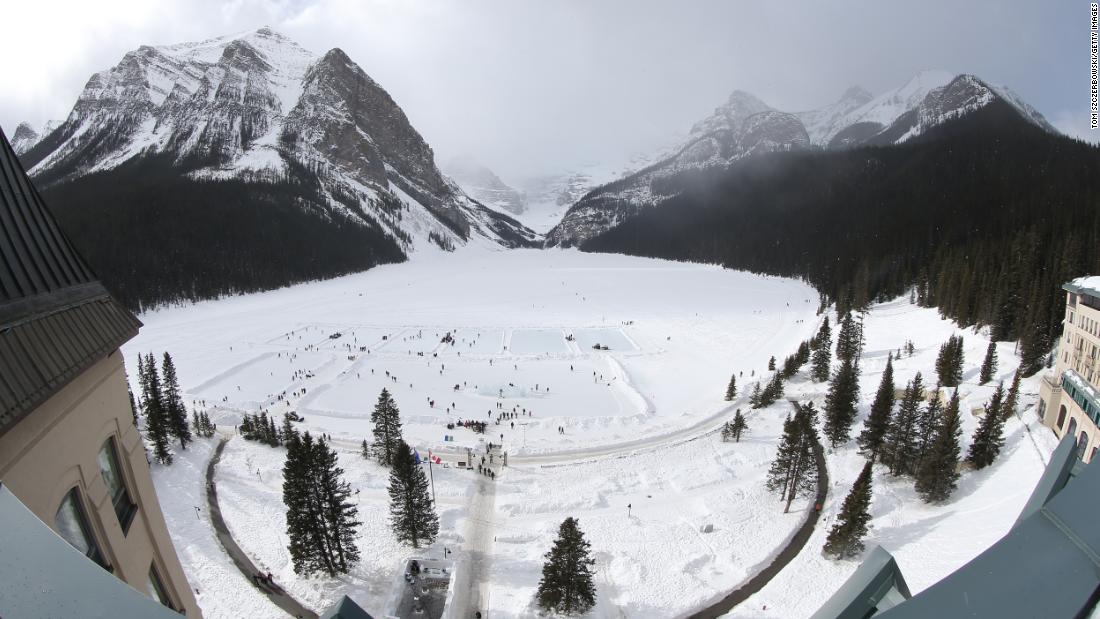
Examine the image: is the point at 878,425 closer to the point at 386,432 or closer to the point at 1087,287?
the point at 1087,287

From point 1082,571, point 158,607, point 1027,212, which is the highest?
point 1027,212

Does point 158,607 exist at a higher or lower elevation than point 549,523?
higher

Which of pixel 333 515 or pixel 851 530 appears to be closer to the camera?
pixel 851 530

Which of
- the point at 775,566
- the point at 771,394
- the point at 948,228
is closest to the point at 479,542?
the point at 775,566

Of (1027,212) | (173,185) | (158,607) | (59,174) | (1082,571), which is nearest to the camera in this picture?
(1082,571)

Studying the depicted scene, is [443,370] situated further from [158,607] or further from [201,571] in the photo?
[158,607]

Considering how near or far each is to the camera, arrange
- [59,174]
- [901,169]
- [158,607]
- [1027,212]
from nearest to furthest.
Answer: [158,607] → [1027,212] → [901,169] → [59,174]

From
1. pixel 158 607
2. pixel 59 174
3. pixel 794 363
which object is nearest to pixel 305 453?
pixel 158 607
